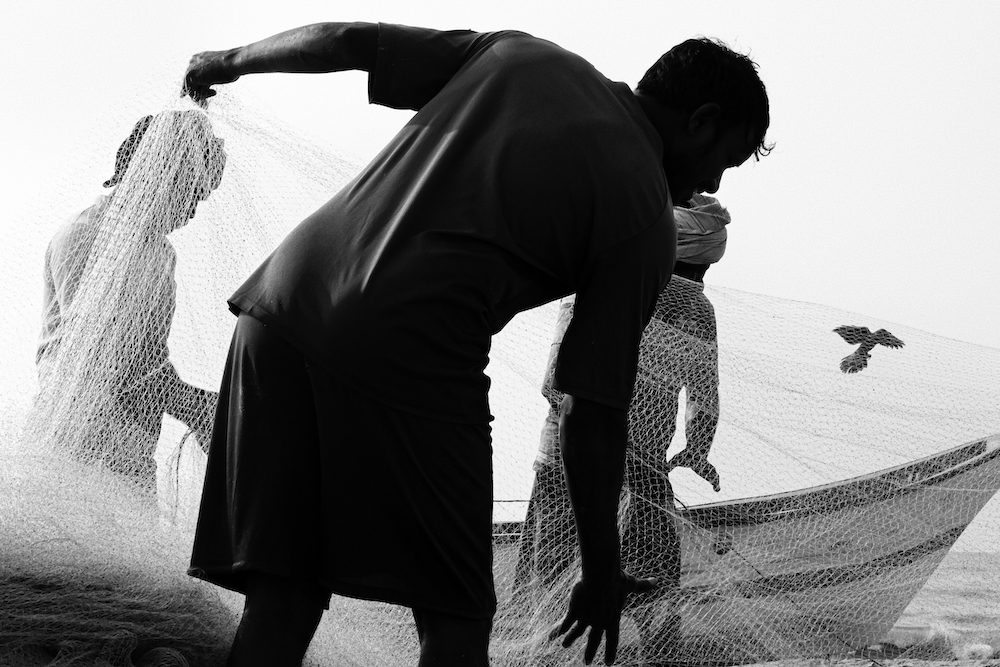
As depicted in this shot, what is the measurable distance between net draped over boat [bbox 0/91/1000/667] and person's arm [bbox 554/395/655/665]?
0.82m

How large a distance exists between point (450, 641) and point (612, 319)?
0.46 meters

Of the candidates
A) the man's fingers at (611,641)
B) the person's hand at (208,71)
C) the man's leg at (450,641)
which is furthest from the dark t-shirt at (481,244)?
the person's hand at (208,71)

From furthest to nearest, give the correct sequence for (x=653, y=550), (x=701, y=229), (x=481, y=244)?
1. (x=701, y=229)
2. (x=653, y=550)
3. (x=481, y=244)

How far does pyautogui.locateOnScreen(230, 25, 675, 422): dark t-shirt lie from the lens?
1.25m

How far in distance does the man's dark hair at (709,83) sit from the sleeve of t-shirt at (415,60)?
0.25 metres

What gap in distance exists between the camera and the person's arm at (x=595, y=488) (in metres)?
1.37

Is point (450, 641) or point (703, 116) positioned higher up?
point (703, 116)

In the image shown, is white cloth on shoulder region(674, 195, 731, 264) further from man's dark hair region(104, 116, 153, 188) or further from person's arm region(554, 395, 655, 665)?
person's arm region(554, 395, 655, 665)

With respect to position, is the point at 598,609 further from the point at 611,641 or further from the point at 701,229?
the point at 701,229

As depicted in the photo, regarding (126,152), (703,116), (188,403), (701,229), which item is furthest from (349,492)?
(701,229)

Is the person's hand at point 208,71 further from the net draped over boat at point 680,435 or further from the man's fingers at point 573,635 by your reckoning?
the man's fingers at point 573,635

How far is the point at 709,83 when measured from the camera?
142cm

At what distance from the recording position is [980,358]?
2.81m

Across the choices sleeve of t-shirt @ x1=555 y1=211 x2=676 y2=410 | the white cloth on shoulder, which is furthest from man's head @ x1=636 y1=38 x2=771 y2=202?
the white cloth on shoulder
